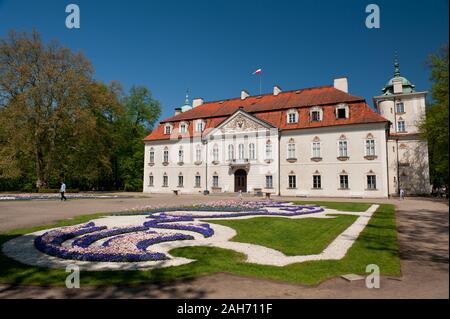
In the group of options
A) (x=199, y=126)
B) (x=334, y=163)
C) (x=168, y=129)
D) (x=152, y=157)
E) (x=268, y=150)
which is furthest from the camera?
(x=152, y=157)

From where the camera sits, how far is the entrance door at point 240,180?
132 ft

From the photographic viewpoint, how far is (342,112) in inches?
1430

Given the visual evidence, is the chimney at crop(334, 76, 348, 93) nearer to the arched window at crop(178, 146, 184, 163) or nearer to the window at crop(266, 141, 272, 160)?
the window at crop(266, 141, 272, 160)

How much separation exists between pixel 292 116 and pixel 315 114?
2.87 m

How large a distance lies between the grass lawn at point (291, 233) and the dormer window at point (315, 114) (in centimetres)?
2440

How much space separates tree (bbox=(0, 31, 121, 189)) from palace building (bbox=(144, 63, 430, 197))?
10.1 metres

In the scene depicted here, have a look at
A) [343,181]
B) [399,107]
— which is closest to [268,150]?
[343,181]

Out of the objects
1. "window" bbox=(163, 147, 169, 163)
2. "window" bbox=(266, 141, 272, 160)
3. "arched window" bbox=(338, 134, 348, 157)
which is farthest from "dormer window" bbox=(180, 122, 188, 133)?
"arched window" bbox=(338, 134, 348, 157)

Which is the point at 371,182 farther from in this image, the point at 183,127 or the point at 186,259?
the point at 186,259

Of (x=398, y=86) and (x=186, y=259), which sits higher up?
(x=398, y=86)

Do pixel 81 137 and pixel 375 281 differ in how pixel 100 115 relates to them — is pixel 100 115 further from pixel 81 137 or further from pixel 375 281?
pixel 375 281

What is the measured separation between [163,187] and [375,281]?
4305cm

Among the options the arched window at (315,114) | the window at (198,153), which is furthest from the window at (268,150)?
the window at (198,153)
